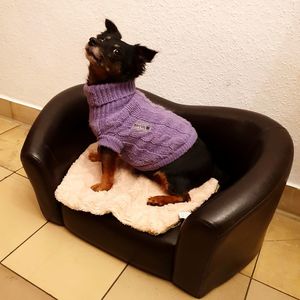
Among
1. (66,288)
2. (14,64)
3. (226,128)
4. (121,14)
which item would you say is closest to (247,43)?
(226,128)

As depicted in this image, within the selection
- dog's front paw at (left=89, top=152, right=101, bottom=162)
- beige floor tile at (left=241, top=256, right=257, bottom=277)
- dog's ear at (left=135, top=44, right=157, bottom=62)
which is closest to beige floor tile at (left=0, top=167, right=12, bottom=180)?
dog's front paw at (left=89, top=152, right=101, bottom=162)

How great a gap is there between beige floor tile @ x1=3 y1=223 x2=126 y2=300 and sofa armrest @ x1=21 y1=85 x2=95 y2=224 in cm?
13

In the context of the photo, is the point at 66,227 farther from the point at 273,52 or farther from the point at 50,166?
the point at 273,52

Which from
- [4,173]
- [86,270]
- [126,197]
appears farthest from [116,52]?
[4,173]

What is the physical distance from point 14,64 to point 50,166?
117cm

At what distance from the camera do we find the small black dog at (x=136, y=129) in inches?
49.8

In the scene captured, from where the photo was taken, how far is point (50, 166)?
1.44 meters

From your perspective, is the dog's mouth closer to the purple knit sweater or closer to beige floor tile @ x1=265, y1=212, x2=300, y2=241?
the purple knit sweater

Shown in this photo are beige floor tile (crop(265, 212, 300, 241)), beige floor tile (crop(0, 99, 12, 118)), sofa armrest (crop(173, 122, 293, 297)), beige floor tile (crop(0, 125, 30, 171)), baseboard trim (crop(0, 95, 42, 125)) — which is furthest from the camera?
beige floor tile (crop(0, 99, 12, 118))

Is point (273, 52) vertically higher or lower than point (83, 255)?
higher

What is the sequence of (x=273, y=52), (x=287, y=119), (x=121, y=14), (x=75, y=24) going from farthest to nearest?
1. (x=75, y=24)
2. (x=121, y=14)
3. (x=287, y=119)
4. (x=273, y=52)

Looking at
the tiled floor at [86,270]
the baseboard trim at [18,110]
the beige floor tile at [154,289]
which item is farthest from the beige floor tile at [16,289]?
the baseboard trim at [18,110]

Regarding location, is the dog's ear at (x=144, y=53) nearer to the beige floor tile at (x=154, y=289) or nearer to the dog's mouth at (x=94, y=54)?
the dog's mouth at (x=94, y=54)

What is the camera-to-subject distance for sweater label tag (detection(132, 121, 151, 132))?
4.36 ft
